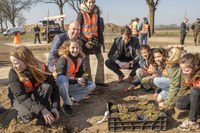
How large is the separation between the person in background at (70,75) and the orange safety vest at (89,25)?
2.82ft

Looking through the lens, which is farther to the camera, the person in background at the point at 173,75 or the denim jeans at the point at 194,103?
the person in background at the point at 173,75

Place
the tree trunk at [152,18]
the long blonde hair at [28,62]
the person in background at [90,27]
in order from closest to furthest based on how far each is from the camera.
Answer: the long blonde hair at [28,62] → the person in background at [90,27] → the tree trunk at [152,18]

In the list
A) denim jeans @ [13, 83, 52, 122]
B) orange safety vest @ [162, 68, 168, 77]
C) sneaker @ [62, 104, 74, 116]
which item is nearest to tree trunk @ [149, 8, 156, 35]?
orange safety vest @ [162, 68, 168, 77]

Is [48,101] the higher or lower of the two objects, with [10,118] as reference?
higher

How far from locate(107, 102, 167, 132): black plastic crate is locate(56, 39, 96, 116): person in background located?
2.67ft

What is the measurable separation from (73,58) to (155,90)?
1729 millimetres

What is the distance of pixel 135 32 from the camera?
45.5 feet

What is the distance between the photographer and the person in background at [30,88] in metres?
3.25

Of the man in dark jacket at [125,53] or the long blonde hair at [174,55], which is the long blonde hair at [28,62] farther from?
the man in dark jacket at [125,53]

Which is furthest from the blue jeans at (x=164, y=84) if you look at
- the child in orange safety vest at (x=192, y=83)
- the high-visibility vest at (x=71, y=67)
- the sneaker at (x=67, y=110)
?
the sneaker at (x=67, y=110)

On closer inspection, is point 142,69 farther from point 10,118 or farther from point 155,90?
point 10,118

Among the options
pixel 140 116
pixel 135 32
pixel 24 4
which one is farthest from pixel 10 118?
pixel 24 4

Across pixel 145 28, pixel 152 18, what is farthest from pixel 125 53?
pixel 152 18

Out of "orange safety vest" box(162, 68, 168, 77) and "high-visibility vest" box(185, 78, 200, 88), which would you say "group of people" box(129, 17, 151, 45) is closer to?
"orange safety vest" box(162, 68, 168, 77)
